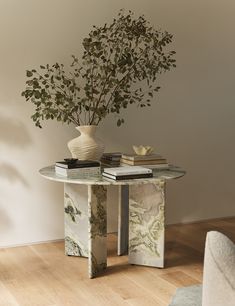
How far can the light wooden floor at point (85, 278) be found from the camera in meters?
2.41

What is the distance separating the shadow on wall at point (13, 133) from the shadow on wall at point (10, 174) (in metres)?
0.15

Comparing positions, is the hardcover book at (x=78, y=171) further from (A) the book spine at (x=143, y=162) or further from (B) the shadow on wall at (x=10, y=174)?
(B) the shadow on wall at (x=10, y=174)

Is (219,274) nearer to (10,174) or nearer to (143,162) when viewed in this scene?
(143,162)

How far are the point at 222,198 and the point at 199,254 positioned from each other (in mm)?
958

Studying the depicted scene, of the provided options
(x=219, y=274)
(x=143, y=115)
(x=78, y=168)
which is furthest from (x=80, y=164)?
(x=219, y=274)

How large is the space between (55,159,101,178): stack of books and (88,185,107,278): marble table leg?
0.09 metres

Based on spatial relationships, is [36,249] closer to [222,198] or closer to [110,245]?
[110,245]

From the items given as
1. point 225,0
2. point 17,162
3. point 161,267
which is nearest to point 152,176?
point 161,267

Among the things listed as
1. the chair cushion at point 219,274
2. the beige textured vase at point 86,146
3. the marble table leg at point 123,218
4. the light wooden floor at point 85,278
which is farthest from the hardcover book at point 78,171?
the chair cushion at point 219,274

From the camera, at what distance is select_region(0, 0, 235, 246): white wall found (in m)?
3.16

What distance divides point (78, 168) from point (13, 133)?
2.28 feet

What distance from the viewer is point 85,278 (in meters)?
2.69

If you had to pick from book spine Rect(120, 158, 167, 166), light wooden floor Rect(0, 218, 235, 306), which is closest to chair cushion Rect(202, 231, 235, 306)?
light wooden floor Rect(0, 218, 235, 306)

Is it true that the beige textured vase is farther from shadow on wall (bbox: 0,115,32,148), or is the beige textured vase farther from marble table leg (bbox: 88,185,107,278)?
shadow on wall (bbox: 0,115,32,148)
